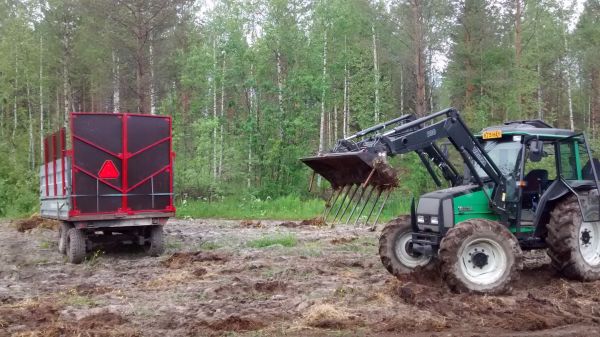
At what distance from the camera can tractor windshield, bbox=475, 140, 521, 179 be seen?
866cm

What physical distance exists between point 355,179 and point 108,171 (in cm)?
516

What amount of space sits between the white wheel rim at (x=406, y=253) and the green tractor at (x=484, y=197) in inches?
0.6

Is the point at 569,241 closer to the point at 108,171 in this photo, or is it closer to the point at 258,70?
the point at 108,171

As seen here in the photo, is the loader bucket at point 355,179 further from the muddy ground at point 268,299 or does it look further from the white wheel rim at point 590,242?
the white wheel rim at point 590,242

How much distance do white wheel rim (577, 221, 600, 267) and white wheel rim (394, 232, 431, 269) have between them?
2.31m

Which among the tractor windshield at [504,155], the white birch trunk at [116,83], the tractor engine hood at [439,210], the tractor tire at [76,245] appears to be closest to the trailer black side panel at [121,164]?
the tractor tire at [76,245]

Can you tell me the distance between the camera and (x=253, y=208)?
24.8 metres

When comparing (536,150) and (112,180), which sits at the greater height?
(536,150)

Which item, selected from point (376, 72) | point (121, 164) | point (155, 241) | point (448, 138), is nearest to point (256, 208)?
point (376, 72)

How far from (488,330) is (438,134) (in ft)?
9.38

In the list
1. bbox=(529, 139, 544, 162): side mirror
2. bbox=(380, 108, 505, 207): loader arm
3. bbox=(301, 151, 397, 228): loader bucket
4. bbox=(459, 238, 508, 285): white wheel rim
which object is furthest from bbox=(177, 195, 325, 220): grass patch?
bbox=(459, 238, 508, 285): white wheel rim

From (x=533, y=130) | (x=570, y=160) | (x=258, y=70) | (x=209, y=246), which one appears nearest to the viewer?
(x=533, y=130)

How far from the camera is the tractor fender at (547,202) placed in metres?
8.55

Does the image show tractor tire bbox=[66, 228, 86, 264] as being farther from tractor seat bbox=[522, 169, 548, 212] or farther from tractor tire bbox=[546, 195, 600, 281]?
tractor tire bbox=[546, 195, 600, 281]
